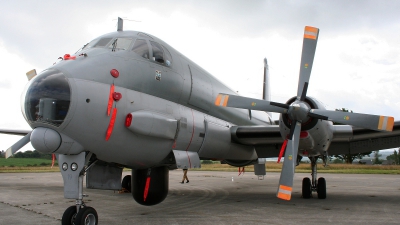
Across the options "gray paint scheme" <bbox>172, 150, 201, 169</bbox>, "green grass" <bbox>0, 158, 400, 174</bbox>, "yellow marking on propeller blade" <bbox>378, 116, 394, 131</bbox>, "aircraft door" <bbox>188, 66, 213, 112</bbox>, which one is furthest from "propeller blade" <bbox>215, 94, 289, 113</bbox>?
"green grass" <bbox>0, 158, 400, 174</bbox>

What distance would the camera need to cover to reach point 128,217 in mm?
8234

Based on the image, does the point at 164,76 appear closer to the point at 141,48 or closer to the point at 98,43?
the point at 141,48

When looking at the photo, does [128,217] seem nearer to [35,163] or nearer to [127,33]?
[127,33]

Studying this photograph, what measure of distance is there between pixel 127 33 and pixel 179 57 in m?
1.75

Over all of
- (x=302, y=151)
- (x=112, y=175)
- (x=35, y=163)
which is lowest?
(x=35, y=163)

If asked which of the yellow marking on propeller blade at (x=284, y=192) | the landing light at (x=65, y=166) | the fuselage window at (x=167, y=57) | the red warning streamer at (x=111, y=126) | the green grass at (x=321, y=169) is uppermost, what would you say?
the fuselage window at (x=167, y=57)

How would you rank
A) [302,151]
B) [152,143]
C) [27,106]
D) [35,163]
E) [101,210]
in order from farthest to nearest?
[35,163] < [302,151] < [101,210] < [152,143] < [27,106]

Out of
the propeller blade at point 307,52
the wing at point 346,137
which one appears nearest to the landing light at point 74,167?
the wing at point 346,137

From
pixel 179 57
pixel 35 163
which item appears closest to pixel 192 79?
pixel 179 57

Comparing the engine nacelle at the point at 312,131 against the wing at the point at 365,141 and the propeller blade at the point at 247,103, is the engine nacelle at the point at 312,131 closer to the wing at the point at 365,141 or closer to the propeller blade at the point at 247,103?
the propeller blade at the point at 247,103

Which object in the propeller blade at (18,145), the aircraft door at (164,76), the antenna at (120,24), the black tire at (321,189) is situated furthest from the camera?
the black tire at (321,189)

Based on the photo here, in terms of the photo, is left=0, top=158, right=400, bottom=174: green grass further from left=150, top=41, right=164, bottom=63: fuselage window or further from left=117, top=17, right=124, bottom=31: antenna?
left=117, top=17, right=124, bottom=31: antenna

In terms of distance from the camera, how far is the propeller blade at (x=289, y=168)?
8.72 meters

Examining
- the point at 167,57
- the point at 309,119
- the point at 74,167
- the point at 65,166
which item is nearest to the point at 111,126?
the point at 74,167
